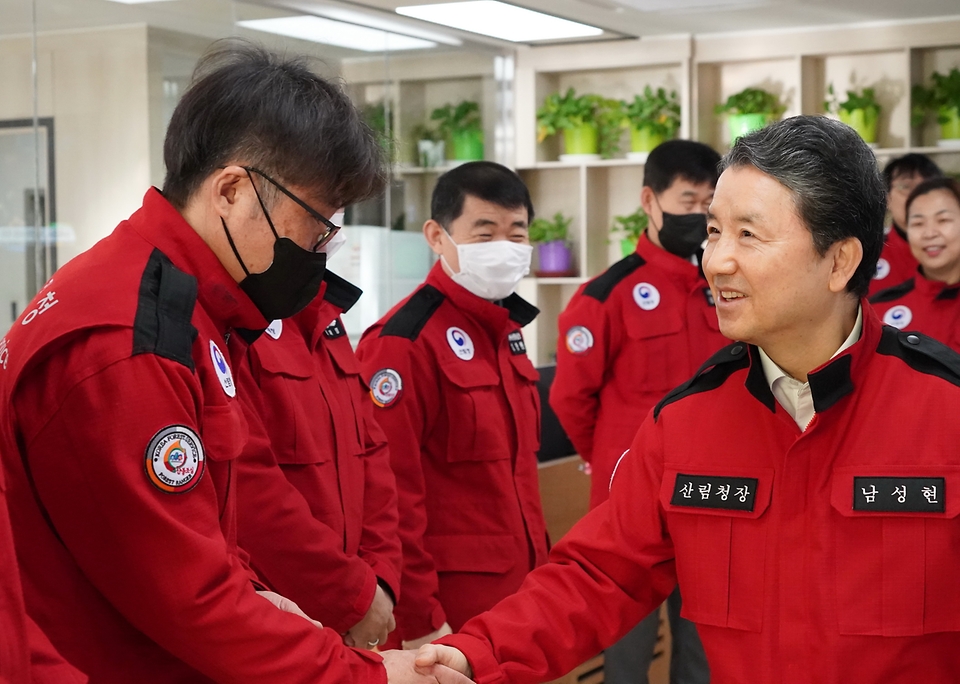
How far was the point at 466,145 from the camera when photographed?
6.25m

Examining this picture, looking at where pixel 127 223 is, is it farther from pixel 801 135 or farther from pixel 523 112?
pixel 523 112

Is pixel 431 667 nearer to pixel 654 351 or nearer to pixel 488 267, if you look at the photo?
pixel 488 267

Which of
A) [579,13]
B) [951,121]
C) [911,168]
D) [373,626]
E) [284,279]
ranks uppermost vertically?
[579,13]

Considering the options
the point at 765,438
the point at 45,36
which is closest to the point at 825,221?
the point at 765,438

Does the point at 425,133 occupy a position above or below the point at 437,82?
below

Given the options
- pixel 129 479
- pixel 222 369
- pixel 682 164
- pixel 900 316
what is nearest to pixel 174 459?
pixel 129 479

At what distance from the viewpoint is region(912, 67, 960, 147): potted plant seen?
5.68 meters

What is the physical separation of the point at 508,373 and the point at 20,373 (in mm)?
1674

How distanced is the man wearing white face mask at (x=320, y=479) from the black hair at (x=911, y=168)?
351 centimetres

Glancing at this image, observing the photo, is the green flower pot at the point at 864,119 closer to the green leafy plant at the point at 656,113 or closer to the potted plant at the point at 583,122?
the green leafy plant at the point at 656,113

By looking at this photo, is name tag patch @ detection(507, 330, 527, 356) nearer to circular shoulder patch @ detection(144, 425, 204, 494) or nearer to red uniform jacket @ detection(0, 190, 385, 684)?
red uniform jacket @ detection(0, 190, 385, 684)

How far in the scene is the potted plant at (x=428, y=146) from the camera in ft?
19.8

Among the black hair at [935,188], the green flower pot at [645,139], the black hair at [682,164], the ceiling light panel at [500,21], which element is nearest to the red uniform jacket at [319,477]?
the black hair at [682,164]

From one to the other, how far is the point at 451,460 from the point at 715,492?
1096 mm
